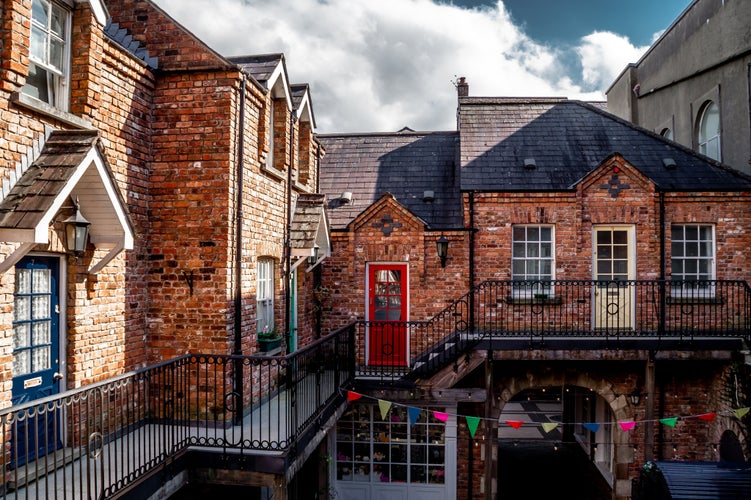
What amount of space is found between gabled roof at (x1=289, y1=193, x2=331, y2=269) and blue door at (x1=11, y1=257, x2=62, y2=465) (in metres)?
4.82

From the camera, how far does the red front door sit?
12648 mm

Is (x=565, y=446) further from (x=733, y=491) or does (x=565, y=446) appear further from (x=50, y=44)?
(x=50, y=44)

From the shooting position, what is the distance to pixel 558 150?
13.4 m

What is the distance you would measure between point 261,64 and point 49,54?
157 inches

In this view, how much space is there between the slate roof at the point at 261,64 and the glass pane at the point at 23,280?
497cm

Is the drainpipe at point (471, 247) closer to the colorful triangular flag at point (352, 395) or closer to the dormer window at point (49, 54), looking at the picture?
the colorful triangular flag at point (352, 395)

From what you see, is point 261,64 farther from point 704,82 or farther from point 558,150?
point 704,82

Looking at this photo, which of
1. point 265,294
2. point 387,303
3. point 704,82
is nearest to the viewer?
point 265,294

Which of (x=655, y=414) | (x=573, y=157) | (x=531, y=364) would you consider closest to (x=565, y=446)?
(x=655, y=414)

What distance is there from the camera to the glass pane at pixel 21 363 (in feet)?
18.7

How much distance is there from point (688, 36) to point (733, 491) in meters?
13.4

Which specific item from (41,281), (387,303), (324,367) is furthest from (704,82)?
(41,281)

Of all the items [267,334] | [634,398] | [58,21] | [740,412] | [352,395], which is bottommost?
[634,398]

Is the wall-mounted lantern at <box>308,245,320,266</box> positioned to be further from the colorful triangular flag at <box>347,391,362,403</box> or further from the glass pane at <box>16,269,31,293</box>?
the glass pane at <box>16,269,31,293</box>
